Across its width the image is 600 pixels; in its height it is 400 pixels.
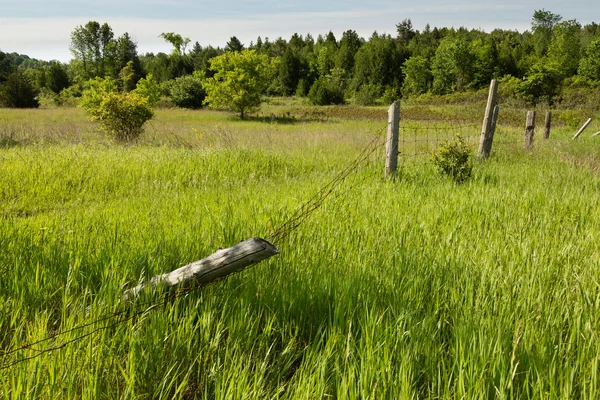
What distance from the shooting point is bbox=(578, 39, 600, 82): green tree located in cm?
6012

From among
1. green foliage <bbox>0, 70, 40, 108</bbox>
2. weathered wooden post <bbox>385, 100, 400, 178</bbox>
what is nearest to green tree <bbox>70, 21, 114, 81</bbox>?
green foliage <bbox>0, 70, 40, 108</bbox>

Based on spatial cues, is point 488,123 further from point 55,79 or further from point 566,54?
point 566,54

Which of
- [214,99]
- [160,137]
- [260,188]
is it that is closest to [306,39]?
[214,99]

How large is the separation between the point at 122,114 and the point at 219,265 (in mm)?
14872

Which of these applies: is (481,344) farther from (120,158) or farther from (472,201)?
(120,158)

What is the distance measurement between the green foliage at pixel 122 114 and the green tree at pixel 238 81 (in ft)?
49.1

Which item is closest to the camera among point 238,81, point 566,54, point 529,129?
point 529,129

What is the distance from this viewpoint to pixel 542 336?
6.60 ft

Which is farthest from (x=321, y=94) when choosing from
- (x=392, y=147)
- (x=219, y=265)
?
(x=219, y=265)

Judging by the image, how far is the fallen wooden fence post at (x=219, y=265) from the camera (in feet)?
6.00

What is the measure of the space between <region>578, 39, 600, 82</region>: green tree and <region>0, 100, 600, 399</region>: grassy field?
69.0 m

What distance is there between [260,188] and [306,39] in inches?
5071

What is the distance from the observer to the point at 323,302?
8.05ft

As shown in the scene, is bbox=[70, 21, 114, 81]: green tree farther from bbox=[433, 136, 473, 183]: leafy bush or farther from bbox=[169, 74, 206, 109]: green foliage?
bbox=[433, 136, 473, 183]: leafy bush
